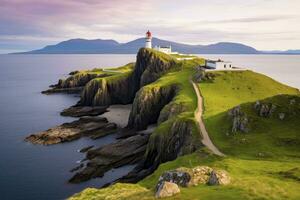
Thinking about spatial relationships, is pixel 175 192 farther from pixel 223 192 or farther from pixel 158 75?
pixel 158 75

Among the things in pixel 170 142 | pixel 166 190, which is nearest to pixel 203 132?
pixel 170 142

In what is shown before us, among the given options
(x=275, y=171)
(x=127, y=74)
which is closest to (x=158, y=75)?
(x=127, y=74)

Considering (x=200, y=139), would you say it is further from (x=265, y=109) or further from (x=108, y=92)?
(x=108, y=92)

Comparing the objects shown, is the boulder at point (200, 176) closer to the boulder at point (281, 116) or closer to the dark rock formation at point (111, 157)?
the boulder at point (281, 116)

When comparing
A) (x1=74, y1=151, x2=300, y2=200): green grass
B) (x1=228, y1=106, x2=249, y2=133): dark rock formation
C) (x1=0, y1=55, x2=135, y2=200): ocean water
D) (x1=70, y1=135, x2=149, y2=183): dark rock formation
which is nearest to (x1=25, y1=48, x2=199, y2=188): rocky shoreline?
(x1=70, y1=135, x2=149, y2=183): dark rock formation

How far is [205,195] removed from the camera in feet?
109

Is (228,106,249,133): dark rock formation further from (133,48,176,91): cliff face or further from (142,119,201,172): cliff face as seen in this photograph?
(133,48,176,91): cliff face

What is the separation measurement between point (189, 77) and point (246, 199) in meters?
99.6

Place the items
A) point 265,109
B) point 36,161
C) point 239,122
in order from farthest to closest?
point 36,161
point 265,109
point 239,122

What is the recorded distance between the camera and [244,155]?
56.9 meters

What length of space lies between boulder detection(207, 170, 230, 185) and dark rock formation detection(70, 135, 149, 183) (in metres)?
38.0

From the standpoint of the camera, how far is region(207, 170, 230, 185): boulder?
Answer: 38.0 meters

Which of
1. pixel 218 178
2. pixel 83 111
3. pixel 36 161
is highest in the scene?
pixel 218 178

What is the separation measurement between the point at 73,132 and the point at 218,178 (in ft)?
231
